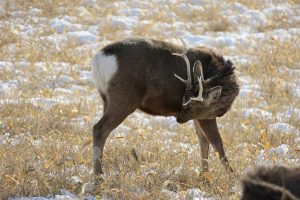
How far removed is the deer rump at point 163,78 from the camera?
19.7ft

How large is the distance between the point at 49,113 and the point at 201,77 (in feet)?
8.92

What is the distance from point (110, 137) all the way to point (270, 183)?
4444 millimetres

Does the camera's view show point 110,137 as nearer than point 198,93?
No

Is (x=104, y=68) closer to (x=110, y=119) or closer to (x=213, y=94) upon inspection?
(x=110, y=119)

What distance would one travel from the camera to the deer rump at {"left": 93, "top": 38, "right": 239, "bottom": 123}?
601cm

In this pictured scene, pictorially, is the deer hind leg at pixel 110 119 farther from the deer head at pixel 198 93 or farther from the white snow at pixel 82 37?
the white snow at pixel 82 37

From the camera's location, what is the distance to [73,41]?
12.5 metres

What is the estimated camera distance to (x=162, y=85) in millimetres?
6211

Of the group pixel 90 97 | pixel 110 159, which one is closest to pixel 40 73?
pixel 90 97

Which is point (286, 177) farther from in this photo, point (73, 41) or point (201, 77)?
point (73, 41)

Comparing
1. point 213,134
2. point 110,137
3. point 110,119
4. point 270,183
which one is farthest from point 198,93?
point 270,183

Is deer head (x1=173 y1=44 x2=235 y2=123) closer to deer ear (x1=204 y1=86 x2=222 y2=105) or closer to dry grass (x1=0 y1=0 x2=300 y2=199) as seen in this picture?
deer ear (x1=204 y1=86 x2=222 y2=105)

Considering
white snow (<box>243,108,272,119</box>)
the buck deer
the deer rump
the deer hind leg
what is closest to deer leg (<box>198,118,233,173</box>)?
the buck deer

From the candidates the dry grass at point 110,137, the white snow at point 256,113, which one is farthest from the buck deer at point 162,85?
the white snow at point 256,113
